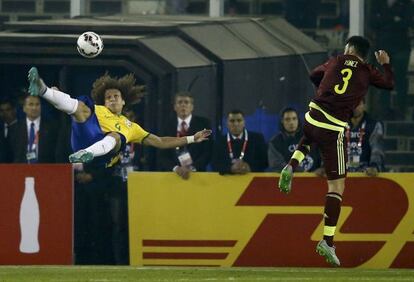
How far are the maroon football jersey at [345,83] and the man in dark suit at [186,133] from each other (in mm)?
2489

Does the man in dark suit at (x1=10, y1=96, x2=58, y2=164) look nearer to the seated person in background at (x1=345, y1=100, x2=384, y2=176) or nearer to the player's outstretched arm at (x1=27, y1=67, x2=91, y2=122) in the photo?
the player's outstretched arm at (x1=27, y1=67, x2=91, y2=122)

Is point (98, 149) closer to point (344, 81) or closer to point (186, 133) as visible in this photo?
point (186, 133)

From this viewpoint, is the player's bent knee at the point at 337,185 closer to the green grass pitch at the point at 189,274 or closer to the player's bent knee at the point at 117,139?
the green grass pitch at the point at 189,274

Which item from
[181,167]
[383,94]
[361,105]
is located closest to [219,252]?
[181,167]

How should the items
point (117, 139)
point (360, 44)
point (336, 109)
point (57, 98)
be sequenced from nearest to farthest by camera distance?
point (360, 44) → point (336, 109) → point (57, 98) → point (117, 139)

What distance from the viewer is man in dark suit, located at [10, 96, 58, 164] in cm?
2097

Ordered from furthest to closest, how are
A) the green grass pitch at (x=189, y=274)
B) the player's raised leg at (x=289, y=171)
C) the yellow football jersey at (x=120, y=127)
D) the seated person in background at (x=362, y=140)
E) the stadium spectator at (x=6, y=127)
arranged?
the stadium spectator at (x=6, y=127) < the seated person in background at (x=362, y=140) < the yellow football jersey at (x=120, y=127) < the player's raised leg at (x=289, y=171) < the green grass pitch at (x=189, y=274)

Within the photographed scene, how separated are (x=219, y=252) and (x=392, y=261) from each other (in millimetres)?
1768

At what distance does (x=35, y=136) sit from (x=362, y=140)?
11.9 feet

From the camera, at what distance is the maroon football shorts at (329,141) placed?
718 inches

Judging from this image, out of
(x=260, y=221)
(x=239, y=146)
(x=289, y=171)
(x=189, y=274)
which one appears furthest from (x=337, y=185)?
(x=239, y=146)

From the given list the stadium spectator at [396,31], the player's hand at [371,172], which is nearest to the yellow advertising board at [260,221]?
the player's hand at [371,172]

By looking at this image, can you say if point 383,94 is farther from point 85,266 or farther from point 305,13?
point 85,266

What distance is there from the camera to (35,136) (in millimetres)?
20953
